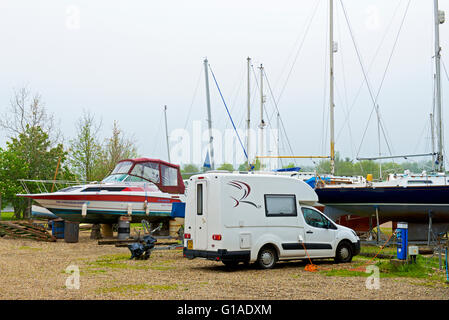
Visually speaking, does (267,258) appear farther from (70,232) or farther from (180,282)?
(70,232)

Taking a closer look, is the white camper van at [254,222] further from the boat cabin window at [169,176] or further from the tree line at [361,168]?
the boat cabin window at [169,176]

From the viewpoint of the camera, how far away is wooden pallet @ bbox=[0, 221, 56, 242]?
22.0 meters

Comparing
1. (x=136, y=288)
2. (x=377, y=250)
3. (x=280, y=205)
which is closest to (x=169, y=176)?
(x=377, y=250)

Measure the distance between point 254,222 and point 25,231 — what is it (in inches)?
551

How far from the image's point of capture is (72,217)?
22250 mm

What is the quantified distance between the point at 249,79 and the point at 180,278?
26.6 metres

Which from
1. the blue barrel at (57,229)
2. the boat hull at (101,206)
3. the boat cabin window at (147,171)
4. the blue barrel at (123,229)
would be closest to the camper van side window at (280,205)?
the boat hull at (101,206)

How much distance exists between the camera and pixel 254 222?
12.9m

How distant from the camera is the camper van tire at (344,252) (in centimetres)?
1428

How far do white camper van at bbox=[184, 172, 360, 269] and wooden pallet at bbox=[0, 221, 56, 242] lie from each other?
10988mm

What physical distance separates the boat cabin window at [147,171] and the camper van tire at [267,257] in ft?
39.9
